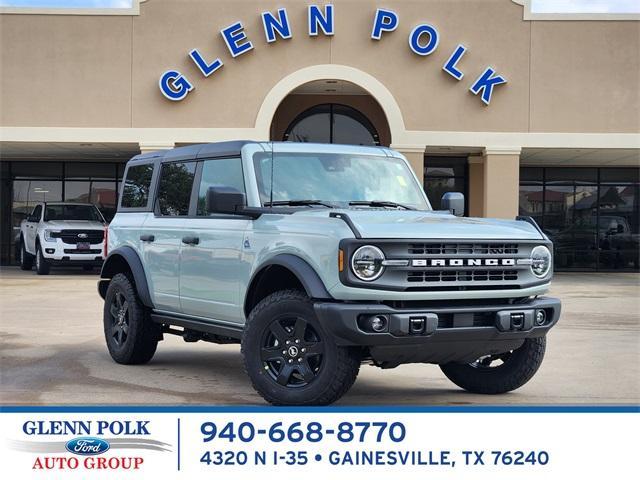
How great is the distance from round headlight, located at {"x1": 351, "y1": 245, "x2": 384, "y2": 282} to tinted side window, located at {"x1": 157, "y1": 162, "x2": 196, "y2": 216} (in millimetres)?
2668

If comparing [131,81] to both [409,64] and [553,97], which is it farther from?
[553,97]

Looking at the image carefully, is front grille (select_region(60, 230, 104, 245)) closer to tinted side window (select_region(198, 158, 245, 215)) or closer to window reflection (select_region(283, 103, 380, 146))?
window reflection (select_region(283, 103, 380, 146))

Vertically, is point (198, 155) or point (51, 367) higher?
point (198, 155)

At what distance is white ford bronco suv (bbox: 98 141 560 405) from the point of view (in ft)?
20.8

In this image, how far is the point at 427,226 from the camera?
6.64 meters

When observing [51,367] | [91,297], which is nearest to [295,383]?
[51,367]

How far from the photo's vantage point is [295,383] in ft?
21.8

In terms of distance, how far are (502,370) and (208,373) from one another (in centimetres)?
286

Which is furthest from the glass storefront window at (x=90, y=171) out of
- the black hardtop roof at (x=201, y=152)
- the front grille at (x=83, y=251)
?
the black hardtop roof at (x=201, y=152)

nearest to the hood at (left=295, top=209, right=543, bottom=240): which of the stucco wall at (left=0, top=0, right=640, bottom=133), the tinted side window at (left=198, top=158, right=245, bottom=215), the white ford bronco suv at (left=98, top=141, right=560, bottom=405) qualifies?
the white ford bronco suv at (left=98, top=141, right=560, bottom=405)

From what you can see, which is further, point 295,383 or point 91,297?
point 91,297

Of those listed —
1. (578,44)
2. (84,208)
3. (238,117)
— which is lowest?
(84,208)

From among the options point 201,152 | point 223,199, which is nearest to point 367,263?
point 223,199

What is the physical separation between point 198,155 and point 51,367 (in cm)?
263
